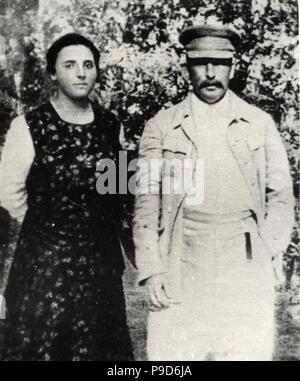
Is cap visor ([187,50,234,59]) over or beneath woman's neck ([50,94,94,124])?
over

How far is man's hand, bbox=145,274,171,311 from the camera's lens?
2.94m

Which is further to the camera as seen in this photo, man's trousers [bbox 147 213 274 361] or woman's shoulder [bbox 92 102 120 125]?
woman's shoulder [bbox 92 102 120 125]

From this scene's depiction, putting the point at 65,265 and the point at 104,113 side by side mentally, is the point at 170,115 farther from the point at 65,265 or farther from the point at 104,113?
the point at 65,265

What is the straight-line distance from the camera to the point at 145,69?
3074 mm

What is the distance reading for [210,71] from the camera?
300 cm

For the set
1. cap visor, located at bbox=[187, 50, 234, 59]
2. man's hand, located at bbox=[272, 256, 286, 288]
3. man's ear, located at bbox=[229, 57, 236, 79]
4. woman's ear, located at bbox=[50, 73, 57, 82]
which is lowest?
man's hand, located at bbox=[272, 256, 286, 288]

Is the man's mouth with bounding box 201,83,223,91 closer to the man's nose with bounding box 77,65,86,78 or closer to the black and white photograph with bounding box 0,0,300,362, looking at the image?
the black and white photograph with bounding box 0,0,300,362

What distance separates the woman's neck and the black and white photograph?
1cm

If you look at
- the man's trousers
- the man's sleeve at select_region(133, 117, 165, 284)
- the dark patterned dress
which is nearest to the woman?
the dark patterned dress

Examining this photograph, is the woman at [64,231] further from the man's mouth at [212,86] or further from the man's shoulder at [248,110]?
the man's shoulder at [248,110]

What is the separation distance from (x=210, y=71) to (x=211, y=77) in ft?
Answer: 0.10
